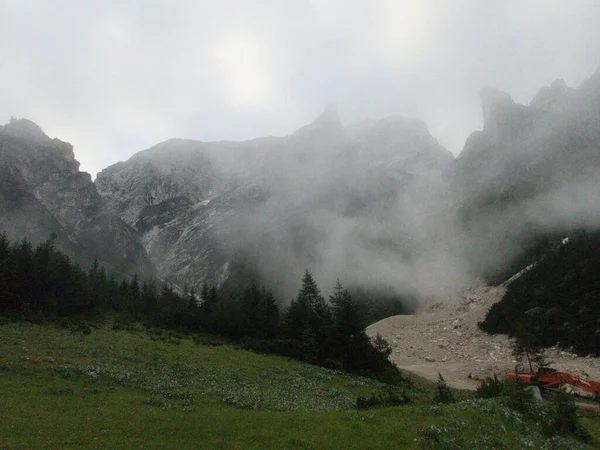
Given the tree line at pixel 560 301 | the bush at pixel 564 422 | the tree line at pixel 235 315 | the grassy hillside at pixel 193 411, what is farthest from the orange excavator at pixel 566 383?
the bush at pixel 564 422

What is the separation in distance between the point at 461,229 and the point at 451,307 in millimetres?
68290

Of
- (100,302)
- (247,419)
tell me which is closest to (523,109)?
(100,302)

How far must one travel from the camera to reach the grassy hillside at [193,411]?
56.6 ft

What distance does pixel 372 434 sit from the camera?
1866 centimetres

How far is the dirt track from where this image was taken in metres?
67.8

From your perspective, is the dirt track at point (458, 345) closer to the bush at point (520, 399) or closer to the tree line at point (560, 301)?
the tree line at point (560, 301)

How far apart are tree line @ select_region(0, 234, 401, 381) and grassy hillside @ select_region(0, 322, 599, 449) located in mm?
16395

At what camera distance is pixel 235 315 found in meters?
74.4

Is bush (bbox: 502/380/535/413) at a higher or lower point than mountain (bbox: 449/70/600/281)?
lower

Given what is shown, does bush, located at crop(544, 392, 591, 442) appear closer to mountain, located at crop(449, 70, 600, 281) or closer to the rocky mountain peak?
mountain, located at crop(449, 70, 600, 281)

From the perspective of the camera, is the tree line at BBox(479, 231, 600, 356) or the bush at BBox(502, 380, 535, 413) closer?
the bush at BBox(502, 380, 535, 413)

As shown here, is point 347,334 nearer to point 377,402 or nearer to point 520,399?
point 377,402

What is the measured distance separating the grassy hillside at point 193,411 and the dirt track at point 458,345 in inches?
1573

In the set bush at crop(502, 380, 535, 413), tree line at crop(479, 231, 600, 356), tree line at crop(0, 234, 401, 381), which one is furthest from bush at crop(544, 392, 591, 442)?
tree line at crop(479, 231, 600, 356)
